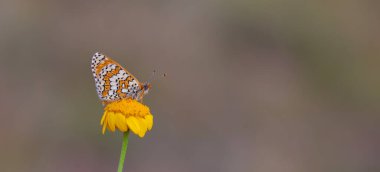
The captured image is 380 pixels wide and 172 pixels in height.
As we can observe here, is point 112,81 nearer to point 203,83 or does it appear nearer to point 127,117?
point 127,117

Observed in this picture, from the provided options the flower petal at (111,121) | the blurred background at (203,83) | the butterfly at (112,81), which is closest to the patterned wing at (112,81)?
the butterfly at (112,81)

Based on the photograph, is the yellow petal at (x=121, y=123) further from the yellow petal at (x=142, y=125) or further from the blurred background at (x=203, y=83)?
the blurred background at (x=203, y=83)

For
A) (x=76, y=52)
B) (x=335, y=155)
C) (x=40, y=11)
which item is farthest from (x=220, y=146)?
(x=40, y=11)

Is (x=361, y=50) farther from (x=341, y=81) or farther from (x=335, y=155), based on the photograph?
(x=335, y=155)

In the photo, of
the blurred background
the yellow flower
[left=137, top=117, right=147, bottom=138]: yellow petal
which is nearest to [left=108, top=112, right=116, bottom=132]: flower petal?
the yellow flower

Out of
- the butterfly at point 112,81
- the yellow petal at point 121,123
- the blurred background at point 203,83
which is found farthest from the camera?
the blurred background at point 203,83

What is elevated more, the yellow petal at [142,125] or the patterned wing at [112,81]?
the patterned wing at [112,81]

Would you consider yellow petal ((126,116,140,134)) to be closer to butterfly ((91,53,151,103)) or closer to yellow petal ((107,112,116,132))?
yellow petal ((107,112,116,132))

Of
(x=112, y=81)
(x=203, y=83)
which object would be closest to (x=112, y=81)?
(x=112, y=81)
